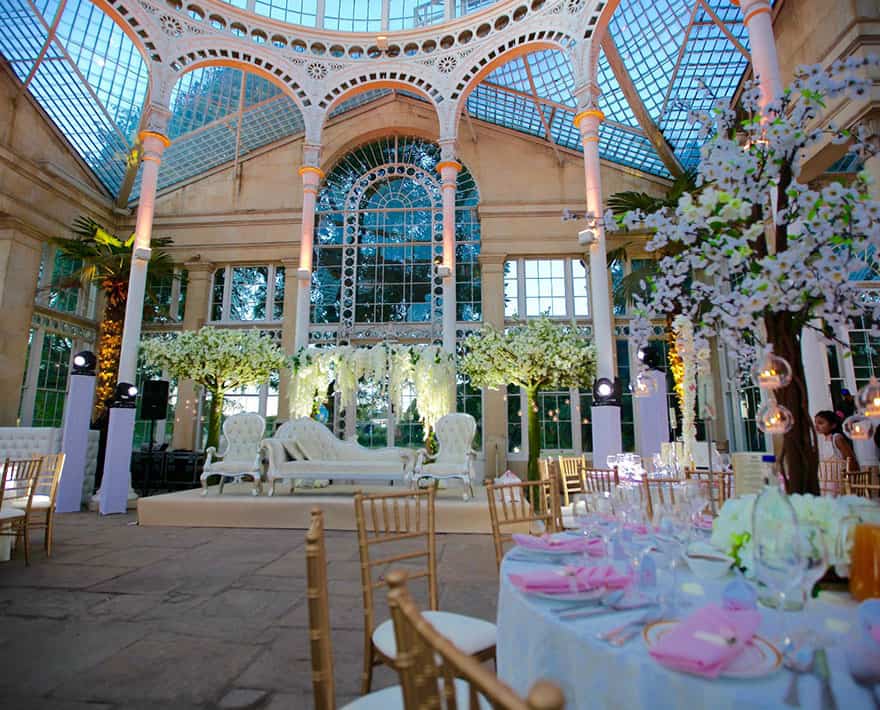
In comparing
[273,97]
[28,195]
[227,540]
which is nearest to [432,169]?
[273,97]

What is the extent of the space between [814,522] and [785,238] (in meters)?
0.88

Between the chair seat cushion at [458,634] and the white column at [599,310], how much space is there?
5237mm

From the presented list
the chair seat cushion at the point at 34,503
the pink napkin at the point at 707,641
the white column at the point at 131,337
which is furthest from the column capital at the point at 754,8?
the chair seat cushion at the point at 34,503

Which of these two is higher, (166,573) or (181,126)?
(181,126)

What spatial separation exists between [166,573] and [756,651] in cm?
436

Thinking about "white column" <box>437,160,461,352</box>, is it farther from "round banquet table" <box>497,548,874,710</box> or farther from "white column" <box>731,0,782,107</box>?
"round banquet table" <box>497,548,874,710</box>

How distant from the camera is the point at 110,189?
520 inches

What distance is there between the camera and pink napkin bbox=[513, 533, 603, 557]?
1702mm

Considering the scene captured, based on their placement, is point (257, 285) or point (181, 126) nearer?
point (181, 126)

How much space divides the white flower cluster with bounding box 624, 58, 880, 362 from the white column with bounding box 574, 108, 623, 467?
5.21 m

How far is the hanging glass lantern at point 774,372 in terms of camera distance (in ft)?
4.91

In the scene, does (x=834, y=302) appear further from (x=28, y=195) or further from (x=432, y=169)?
(x=28, y=195)

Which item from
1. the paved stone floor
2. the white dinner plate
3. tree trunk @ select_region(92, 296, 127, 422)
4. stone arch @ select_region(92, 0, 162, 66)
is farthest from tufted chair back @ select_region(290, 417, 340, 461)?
stone arch @ select_region(92, 0, 162, 66)

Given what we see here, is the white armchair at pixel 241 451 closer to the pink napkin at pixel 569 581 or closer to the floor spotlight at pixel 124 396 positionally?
the floor spotlight at pixel 124 396
